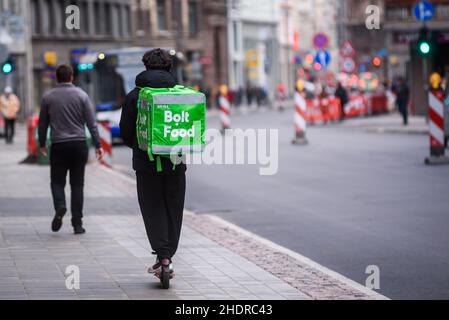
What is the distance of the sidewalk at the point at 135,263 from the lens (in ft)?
31.4

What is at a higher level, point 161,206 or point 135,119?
point 135,119

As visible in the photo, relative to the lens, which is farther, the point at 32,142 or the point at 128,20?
the point at 128,20

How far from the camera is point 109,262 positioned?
1132 cm

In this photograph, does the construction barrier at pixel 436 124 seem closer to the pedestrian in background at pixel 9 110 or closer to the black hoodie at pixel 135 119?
the black hoodie at pixel 135 119

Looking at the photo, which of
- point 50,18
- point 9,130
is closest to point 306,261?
point 9,130

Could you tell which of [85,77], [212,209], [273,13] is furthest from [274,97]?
[212,209]

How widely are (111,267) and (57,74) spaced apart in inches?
136

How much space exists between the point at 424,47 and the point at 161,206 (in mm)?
23774

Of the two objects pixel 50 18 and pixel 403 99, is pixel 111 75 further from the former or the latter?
pixel 50 18

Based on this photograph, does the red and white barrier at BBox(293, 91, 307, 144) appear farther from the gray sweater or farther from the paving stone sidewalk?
the gray sweater

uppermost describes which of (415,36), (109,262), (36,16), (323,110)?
(36,16)

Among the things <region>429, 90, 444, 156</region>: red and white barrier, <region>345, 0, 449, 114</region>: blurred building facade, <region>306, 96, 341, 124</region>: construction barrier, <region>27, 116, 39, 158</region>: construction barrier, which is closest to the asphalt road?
<region>429, 90, 444, 156</region>: red and white barrier

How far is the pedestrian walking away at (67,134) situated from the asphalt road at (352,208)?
7.05 feet
